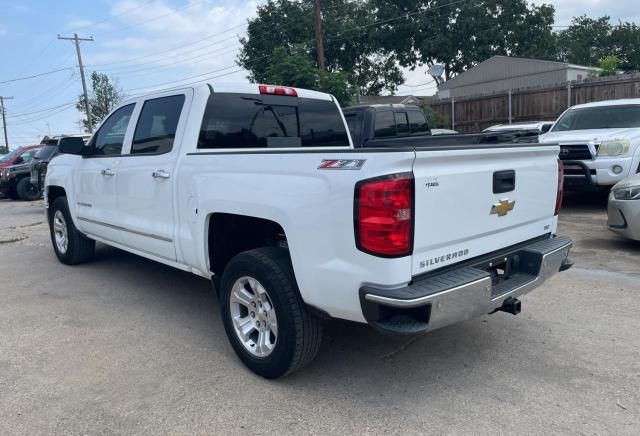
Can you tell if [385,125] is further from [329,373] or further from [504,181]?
[329,373]

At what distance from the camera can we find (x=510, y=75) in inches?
1364

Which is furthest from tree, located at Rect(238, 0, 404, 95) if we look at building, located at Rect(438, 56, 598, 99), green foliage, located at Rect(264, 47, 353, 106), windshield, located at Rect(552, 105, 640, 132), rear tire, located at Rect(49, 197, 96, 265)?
rear tire, located at Rect(49, 197, 96, 265)

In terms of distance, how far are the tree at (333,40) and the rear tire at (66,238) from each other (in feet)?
102

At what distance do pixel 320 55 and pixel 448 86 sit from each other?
732 inches

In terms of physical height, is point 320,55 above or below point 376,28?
below

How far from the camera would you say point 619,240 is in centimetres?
726

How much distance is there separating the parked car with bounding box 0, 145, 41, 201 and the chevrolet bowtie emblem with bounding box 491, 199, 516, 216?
17.1m

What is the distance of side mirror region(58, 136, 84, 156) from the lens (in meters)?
5.61

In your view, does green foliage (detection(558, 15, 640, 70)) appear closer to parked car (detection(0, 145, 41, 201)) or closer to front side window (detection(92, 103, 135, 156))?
parked car (detection(0, 145, 41, 201))

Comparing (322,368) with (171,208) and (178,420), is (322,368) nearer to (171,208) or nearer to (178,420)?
(178,420)

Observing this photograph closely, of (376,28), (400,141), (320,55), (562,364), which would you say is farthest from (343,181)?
(376,28)

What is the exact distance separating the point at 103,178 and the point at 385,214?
3.62 metres

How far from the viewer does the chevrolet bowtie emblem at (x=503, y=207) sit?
Result: 338cm

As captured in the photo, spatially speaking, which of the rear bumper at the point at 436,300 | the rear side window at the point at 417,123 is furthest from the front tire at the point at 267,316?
the rear side window at the point at 417,123
